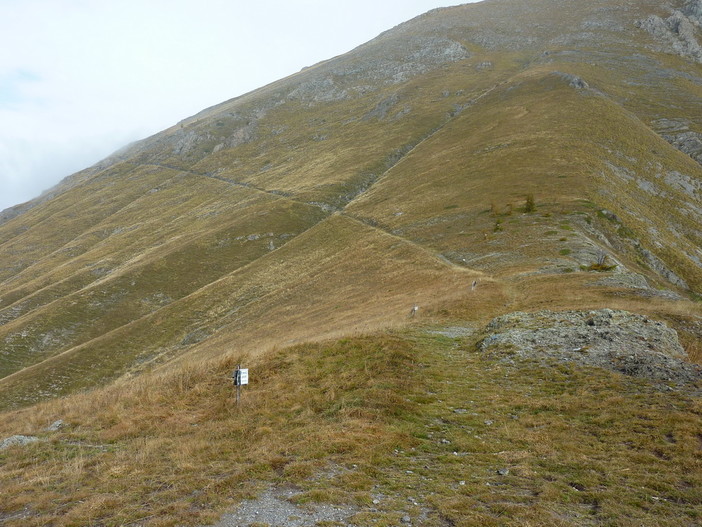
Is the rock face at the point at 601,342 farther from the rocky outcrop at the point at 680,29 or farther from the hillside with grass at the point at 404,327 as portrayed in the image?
the rocky outcrop at the point at 680,29

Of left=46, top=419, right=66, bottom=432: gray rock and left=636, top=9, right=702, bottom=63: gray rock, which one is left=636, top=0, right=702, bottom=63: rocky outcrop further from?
left=46, top=419, right=66, bottom=432: gray rock

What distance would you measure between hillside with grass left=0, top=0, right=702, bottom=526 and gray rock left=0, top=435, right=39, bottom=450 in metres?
0.19

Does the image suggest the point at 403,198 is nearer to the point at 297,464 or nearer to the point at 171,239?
the point at 171,239

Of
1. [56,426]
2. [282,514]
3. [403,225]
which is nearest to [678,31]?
[403,225]

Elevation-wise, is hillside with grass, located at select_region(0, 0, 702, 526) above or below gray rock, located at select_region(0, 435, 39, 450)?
below

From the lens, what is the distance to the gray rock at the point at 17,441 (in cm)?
1568

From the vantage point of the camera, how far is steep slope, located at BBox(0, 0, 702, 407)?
43969 millimetres

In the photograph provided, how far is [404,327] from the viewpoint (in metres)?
27.8

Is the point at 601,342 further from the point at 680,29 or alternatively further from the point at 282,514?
the point at 680,29

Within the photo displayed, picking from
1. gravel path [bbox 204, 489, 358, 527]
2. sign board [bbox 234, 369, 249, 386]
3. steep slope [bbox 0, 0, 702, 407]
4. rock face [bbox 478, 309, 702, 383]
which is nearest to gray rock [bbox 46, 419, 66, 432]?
sign board [bbox 234, 369, 249, 386]

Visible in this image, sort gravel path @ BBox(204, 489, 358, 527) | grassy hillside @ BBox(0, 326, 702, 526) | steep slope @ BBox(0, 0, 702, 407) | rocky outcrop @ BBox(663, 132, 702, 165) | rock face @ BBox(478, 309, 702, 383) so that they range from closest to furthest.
Answer: gravel path @ BBox(204, 489, 358, 527), grassy hillside @ BBox(0, 326, 702, 526), rock face @ BBox(478, 309, 702, 383), steep slope @ BBox(0, 0, 702, 407), rocky outcrop @ BBox(663, 132, 702, 165)

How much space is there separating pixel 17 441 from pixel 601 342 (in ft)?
84.9

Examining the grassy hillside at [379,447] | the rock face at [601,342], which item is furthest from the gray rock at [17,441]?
the rock face at [601,342]

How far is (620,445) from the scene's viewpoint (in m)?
12.6
